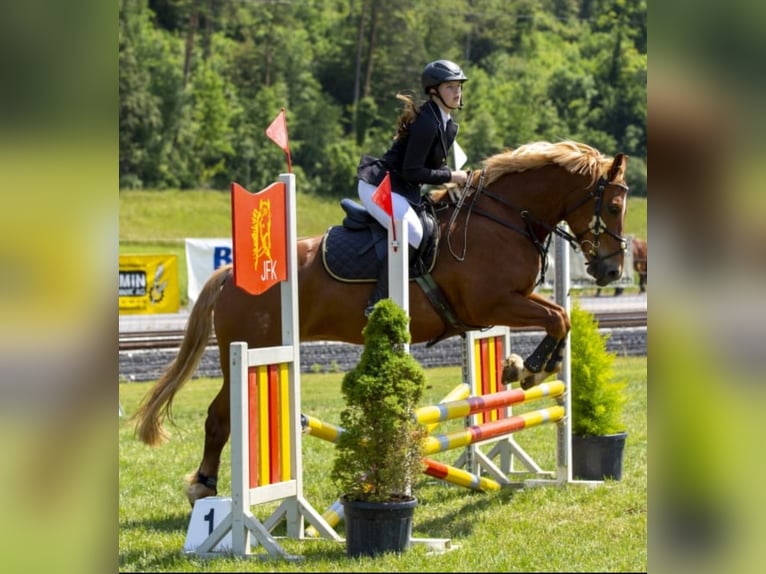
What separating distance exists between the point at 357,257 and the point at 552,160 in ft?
4.42

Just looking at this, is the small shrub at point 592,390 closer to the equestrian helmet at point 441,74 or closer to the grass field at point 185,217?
the equestrian helmet at point 441,74

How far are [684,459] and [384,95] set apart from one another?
5034 cm

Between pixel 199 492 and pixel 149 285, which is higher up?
pixel 149 285

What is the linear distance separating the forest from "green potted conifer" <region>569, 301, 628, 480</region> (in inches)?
1287

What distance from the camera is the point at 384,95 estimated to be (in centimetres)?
5028

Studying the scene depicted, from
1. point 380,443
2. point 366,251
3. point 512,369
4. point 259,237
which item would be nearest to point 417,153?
point 366,251

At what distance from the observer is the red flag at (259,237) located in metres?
4.69

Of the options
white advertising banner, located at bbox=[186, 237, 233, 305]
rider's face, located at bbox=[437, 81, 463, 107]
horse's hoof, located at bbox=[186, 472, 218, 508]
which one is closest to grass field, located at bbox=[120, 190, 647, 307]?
white advertising banner, located at bbox=[186, 237, 233, 305]

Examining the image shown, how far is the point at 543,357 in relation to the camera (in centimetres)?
607

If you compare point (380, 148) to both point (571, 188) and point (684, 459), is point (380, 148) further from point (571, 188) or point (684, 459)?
point (684, 459)

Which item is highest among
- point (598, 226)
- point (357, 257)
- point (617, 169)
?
point (617, 169)

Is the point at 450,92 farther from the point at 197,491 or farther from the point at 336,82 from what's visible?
the point at 336,82

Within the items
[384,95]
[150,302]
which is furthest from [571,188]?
[384,95]

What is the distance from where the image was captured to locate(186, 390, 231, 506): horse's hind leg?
19.4 feet
